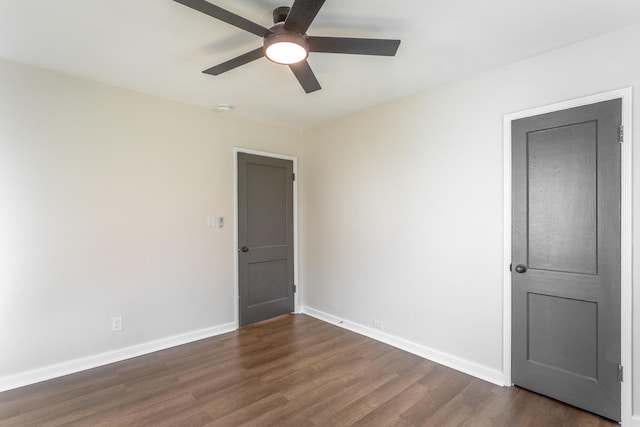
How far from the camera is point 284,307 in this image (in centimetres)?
424

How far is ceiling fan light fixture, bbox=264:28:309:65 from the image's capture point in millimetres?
1723

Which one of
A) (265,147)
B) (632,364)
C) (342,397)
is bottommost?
(342,397)

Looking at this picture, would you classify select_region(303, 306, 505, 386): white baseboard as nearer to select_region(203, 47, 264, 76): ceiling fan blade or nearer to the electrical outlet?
the electrical outlet

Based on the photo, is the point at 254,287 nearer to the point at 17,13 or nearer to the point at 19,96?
the point at 19,96

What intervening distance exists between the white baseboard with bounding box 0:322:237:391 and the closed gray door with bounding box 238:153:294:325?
20.5 inches

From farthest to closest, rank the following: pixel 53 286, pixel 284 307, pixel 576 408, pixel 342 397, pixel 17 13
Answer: pixel 284 307
pixel 53 286
pixel 342 397
pixel 576 408
pixel 17 13

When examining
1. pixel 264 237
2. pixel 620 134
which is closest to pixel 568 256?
pixel 620 134

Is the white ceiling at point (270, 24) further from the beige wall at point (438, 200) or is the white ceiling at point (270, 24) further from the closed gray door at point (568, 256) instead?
the closed gray door at point (568, 256)

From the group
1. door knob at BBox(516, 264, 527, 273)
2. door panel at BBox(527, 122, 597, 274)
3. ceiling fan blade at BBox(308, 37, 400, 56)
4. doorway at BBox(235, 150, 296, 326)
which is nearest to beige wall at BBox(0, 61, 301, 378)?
doorway at BBox(235, 150, 296, 326)

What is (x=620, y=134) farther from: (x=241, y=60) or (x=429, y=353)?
(x=241, y=60)

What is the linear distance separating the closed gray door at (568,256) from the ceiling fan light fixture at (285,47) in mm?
1775

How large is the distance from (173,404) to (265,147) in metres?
2.89

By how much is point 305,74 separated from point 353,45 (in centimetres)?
43

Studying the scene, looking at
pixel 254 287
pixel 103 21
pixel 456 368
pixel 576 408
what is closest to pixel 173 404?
pixel 254 287
